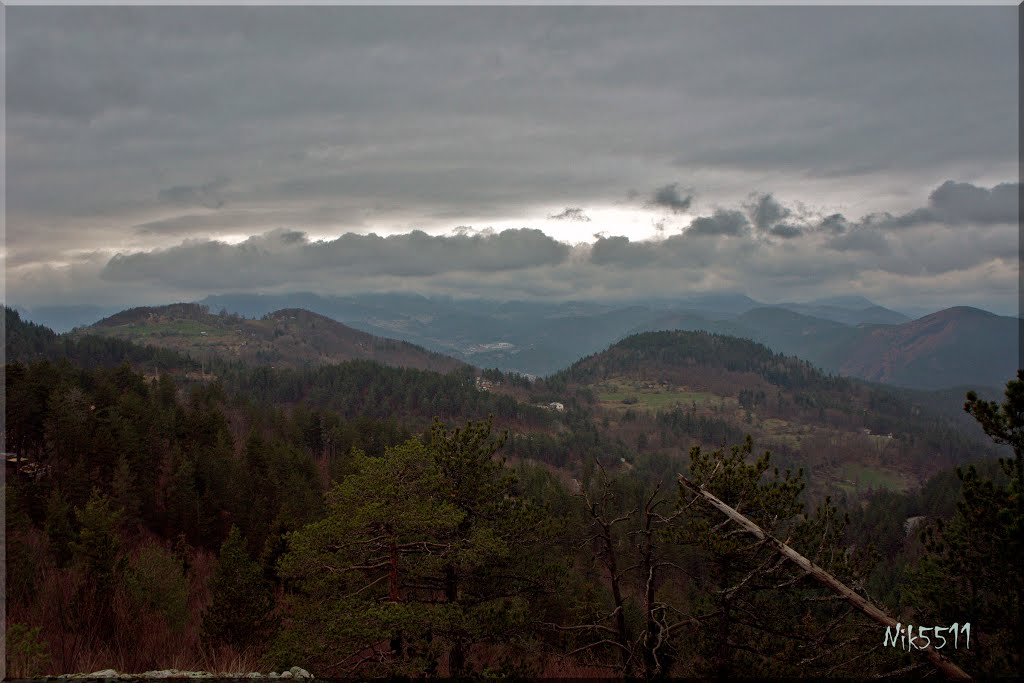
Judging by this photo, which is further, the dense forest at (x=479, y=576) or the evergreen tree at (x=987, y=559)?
the dense forest at (x=479, y=576)

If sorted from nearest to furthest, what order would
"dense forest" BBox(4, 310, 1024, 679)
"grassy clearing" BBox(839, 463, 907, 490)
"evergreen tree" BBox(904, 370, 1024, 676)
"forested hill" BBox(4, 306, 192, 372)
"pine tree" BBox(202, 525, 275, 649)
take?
"evergreen tree" BBox(904, 370, 1024, 676) < "dense forest" BBox(4, 310, 1024, 679) < "pine tree" BBox(202, 525, 275, 649) < "forested hill" BBox(4, 306, 192, 372) < "grassy clearing" BBox(839, 463, 907, 490)

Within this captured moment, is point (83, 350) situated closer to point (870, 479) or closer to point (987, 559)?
point (987, 559)

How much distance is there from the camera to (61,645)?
17.5 meters

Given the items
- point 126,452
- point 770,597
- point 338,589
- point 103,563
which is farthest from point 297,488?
point 770,597

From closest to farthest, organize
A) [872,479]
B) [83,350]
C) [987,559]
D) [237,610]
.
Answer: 1. [987,559]
2. [237,610]
3. [83,350]
4. [872,479]

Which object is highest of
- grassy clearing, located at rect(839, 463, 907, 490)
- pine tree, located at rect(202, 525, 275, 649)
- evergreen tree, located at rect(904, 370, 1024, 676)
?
evergreen tree, located at rect(904, 370, 1024, 676)

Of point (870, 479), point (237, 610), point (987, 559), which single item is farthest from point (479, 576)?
point (870, 479)

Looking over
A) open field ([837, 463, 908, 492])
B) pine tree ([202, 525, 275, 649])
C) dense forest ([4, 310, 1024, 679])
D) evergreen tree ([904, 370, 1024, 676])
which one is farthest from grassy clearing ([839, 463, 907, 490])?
pine tree ([202, 525, 275, 649])

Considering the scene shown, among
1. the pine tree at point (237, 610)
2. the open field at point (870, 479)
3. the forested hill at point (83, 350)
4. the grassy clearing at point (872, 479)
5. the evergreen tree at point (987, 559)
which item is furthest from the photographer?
the grassy clearing at point (872, 479)

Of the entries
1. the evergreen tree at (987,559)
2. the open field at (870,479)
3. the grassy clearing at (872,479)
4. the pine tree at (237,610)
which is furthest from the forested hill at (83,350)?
the grassy clearing at (872,479)

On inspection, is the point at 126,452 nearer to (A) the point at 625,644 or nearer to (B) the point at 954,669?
(A) the point at 625,644

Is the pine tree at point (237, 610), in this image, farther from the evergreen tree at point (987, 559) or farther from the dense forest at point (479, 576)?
the evergreen tree at point (987, 559)

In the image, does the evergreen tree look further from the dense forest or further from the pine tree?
the pine tree

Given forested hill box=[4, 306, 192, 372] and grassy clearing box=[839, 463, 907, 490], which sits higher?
forested hill box=[4, 306, 192, 372]
